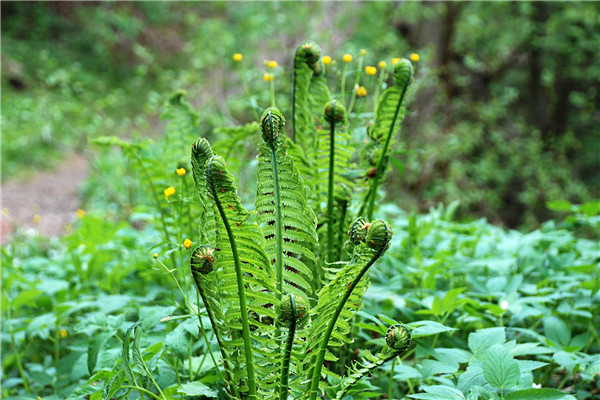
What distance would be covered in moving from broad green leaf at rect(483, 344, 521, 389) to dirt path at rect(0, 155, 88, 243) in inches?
217

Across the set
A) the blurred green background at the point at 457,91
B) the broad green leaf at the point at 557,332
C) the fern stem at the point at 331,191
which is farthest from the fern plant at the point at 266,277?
the blurred green background at the point at 457,91

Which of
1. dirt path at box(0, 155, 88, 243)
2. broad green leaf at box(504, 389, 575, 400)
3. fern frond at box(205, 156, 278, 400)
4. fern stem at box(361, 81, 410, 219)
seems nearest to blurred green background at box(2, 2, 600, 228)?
dirt path at box(0, 155, 88, 243)

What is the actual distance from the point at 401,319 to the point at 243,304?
81cm

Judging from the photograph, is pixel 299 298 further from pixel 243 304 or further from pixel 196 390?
pixel 196 390

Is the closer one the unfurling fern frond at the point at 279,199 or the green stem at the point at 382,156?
the unfurling fern frond at the point at 279,199

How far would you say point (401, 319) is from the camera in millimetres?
1617

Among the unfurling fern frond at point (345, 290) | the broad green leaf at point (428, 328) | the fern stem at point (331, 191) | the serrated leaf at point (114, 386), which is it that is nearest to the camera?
the unfurling fern frond at point (345, 290)

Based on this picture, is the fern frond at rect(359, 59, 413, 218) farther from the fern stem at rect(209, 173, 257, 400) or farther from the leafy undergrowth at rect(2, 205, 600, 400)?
the fern stem at rect(209, 173, 257, 400)

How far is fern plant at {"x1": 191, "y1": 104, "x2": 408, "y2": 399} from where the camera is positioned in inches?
36.8

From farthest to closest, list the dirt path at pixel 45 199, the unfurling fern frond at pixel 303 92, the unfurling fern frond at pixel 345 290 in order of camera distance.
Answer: the dirt path at pixel 45 199, the unfurling fern frond at pixel 303 92, the unfurling fern frond at pixel 345 290

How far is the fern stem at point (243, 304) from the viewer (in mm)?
910

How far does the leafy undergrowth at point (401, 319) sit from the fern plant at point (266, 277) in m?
0.12

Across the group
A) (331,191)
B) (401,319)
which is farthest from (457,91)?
(331,191)

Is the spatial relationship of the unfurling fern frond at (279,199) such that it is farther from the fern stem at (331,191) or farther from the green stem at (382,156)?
the green stem at (382,156)
